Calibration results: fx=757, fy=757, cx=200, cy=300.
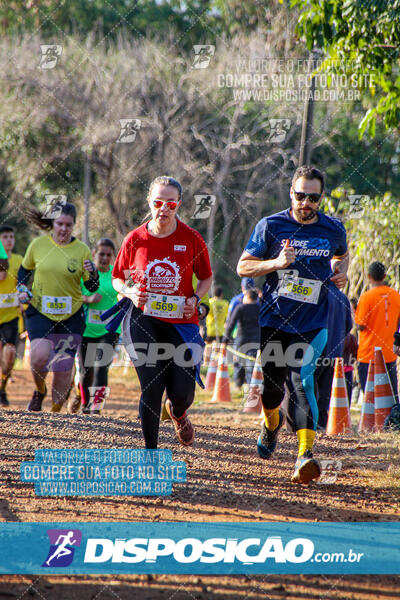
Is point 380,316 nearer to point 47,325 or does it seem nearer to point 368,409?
point 368,409

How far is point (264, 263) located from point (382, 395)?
4163mm

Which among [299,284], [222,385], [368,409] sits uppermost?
[299,284]

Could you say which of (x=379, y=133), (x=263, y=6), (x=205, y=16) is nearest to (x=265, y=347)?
(x=263, y=6)

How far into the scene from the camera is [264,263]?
5.34 meters

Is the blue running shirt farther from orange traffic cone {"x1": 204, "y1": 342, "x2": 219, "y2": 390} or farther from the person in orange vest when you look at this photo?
orange traffic cone {"x1": 204, "y1": 342, "x2": 219, "y2": 390}

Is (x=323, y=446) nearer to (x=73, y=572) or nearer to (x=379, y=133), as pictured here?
(x=73, y=572)

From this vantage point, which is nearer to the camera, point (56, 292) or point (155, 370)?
point (155, 370)

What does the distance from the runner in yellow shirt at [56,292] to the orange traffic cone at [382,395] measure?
3.51m

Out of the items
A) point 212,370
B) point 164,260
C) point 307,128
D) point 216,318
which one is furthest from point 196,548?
point 216,318

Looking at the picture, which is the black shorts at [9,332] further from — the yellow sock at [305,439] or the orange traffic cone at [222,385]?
the yellow sock at [305,439]

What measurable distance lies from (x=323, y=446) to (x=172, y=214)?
2.90 metres

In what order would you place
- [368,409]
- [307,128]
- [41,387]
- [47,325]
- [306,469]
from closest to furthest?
[306,469], [47,325], [41,387], [368,409], [307,128]

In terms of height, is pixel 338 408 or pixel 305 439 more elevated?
pixel 305 439

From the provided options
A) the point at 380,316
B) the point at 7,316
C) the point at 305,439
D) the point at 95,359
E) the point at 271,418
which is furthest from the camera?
the point at 7,316
